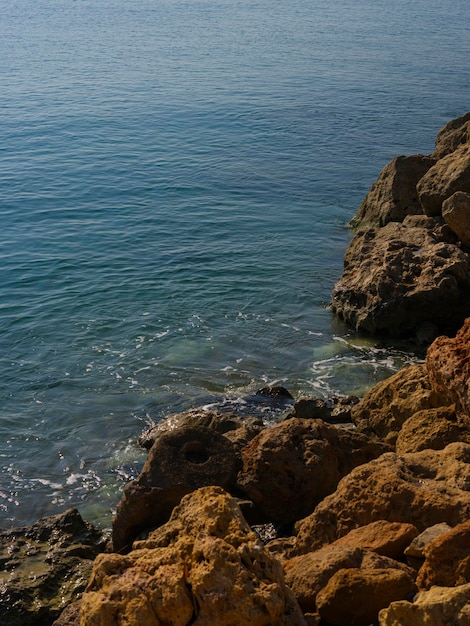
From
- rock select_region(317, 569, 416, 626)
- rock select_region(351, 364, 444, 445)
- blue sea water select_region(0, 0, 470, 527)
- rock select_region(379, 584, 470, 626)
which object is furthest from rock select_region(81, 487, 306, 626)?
blue sea water select_region(0, 0, 470, 527)

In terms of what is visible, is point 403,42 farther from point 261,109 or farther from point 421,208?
point 421,208

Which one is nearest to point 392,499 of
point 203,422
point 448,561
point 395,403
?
point 448,561

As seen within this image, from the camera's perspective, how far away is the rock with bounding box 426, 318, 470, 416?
9930 millimetres

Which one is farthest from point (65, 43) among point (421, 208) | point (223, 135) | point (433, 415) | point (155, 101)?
point (433, 415)

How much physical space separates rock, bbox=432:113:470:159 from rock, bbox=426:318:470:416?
11.6 metres

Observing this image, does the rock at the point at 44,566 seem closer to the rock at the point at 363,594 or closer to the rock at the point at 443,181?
the rock at the point at 363,594

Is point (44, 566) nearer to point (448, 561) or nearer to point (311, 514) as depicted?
point (311, 514)

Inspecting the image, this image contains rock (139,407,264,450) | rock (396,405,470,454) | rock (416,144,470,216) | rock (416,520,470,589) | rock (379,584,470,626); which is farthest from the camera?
rock (416,144,470,216)

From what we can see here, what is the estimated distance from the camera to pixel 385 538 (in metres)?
7.23

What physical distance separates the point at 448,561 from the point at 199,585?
1960 millimetres

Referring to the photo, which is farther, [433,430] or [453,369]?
[433,430]

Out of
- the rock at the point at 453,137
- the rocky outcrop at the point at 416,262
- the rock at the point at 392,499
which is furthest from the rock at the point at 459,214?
the rock at the point at 392,499

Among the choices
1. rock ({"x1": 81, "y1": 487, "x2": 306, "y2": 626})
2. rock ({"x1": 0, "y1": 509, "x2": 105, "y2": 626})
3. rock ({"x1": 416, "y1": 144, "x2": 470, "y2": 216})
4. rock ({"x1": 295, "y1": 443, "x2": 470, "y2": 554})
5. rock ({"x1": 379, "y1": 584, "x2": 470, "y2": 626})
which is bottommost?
rock ({"x1": 0, "y1": 509, "x2": 105, "y2": 626})

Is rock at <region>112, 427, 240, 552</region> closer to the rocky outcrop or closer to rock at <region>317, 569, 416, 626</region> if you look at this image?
rock at <region>317, 569, 416, 626</region>
